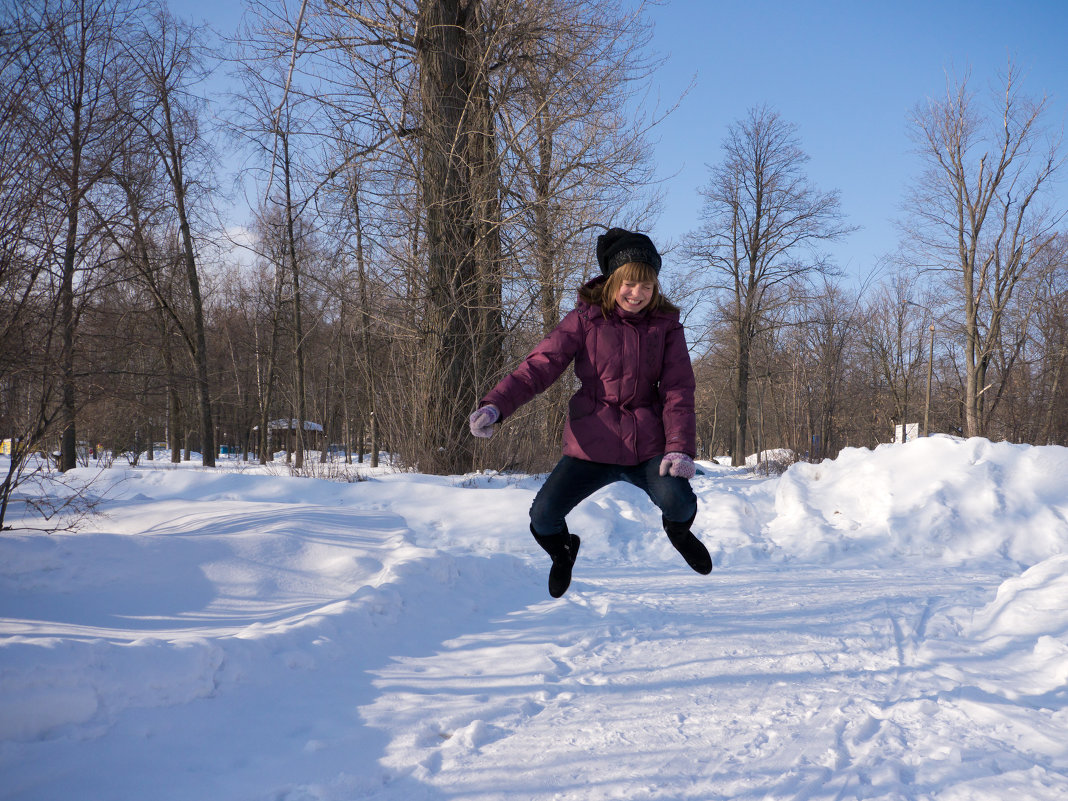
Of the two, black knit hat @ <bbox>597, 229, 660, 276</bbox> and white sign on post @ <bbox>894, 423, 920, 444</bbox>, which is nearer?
black knit hat @ <bbox>597, 229, 660, 276</bbox>

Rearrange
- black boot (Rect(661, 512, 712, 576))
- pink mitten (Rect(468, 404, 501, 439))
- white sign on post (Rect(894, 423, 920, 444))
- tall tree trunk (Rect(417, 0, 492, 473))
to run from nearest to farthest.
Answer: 1. pink mitten (Rect(468, 404, 501, 439))
2. black boot (Rect(661, 512, 712, 576))
3. tall tree trunk (Rect(417, 0, 492, 473))
4. white sign on post (Rect(894, 423, 920, 444))

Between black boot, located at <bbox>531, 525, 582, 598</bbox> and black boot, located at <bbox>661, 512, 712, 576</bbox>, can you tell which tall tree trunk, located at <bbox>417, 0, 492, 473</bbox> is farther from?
black boot, located at <bbox>661, 512, 712, 576</bbox>

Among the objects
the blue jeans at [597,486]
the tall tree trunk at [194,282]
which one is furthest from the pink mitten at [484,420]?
the tall tree trunk at [194,282]

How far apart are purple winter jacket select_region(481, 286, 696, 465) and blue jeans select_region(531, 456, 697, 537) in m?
0.08

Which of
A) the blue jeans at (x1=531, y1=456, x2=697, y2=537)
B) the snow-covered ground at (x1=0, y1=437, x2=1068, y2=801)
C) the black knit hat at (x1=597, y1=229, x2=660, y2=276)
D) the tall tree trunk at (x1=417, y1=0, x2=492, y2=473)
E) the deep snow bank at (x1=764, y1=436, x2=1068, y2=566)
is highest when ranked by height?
the tall tree trunk at (x1=417, y1=0, x2=492, y2=473)

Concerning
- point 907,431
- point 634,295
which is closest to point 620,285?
point 634,295

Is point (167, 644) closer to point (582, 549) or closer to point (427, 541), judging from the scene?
point (427, 541)

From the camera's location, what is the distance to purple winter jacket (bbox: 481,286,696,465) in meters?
3.59

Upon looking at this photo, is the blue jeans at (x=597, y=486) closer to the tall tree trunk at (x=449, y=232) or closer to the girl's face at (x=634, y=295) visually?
the girl's face at (x=634, y=295)

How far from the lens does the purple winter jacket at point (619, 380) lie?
359 centimetres

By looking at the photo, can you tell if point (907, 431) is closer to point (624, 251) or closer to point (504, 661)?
point (504, 661)

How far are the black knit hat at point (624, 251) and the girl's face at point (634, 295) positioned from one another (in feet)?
0.38

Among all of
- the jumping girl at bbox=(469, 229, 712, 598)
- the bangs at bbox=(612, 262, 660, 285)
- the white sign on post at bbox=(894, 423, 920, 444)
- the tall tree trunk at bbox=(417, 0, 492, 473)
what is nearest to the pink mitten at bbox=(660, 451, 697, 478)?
the jumping girl at bbox=(469, 229, 712, 598)

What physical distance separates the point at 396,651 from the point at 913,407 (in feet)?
125
